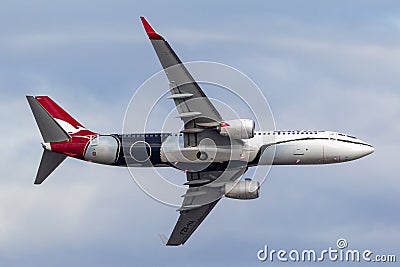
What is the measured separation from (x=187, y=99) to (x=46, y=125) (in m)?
14.1

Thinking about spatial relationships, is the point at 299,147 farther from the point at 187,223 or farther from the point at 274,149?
the point at 187,223

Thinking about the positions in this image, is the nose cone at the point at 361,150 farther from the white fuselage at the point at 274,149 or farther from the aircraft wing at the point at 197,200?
the aircraft wing at the point at 197,200

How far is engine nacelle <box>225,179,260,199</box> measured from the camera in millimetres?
107125

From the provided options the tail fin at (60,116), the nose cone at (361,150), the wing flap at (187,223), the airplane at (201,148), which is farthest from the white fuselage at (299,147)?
the tail fin at (60,116)

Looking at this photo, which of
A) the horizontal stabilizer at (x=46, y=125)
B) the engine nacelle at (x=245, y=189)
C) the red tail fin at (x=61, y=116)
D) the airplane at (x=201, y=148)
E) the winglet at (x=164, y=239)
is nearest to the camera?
the horizontal stabilizer at (x=46, y=125)

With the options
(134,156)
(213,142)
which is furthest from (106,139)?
(213,142)

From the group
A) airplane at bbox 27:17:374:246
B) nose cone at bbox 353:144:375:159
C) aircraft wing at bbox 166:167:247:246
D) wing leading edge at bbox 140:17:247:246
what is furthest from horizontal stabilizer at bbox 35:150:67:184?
nose cone at bbox 353:144:375:159

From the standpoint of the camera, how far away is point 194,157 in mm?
105812

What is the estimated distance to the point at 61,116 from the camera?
109625mm

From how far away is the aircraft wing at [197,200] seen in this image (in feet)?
359

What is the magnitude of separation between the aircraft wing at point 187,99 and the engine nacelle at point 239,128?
1.55 metres

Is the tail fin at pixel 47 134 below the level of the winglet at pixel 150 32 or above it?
below

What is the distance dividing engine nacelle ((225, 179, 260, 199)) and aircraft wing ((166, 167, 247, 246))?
3.62 ft

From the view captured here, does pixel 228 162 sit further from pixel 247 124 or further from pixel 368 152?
pixel 368 152
